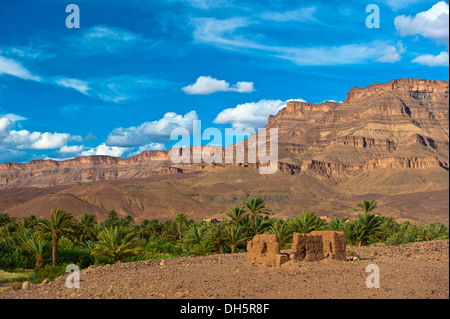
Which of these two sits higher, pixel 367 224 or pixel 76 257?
pixel 367 224

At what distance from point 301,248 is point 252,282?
12.8ft

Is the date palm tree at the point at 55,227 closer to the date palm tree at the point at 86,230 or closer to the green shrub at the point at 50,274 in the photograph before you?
the green shrub at the point at 50,274

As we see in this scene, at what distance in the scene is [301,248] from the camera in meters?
19.3

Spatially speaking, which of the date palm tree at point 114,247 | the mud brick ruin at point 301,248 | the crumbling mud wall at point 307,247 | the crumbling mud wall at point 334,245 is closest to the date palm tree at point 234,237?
the date palm tree at point 114,247

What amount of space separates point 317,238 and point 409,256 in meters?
7.79

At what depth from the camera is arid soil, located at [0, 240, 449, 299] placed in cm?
1468

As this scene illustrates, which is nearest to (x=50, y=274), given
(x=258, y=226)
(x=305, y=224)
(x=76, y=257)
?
(x=76, y=257)

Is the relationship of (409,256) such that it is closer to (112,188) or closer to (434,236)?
(434,236)

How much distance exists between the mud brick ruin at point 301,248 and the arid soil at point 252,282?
19.6 inches

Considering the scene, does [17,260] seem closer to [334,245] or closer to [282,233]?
[282,233]

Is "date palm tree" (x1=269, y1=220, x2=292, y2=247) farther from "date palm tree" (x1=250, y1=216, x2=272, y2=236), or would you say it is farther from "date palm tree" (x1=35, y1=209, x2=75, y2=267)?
"date palm tree" (x1=35, y1=209, x2=75, y2=267)

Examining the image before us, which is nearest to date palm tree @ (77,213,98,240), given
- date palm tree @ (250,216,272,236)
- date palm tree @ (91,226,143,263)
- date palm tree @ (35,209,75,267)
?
date palm tree @ (35,209,75,267)

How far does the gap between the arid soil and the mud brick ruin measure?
499 millimetres
